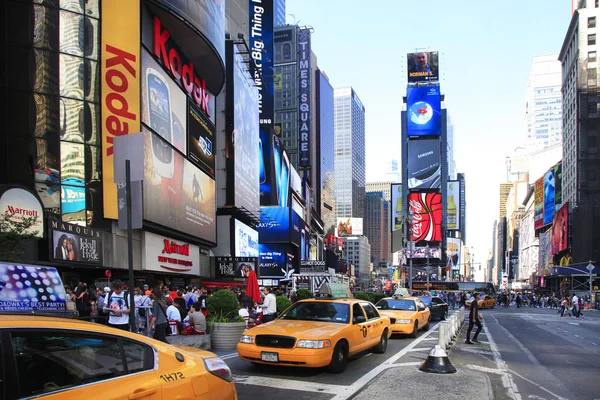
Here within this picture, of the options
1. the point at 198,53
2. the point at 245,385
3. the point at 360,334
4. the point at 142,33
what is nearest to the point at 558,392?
the point at 360,334

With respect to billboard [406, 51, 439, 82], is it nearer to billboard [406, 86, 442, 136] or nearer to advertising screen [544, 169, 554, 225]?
billboard [406, 86, 442, 136]

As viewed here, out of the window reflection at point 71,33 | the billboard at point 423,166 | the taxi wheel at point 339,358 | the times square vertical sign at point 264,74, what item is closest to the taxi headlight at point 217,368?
the taxi wheel at point 339,358

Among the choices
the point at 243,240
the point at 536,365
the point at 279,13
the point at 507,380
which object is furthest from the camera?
the point at 279,13

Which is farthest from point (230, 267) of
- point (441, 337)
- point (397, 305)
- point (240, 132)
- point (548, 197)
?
point (548, 197)

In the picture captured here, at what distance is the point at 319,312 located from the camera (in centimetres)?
1105

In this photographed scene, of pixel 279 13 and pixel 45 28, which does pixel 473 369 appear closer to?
pixel 45 28

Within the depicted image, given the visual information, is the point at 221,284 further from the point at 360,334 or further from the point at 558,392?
the point at 558,392

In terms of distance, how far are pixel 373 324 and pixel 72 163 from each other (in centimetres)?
1506

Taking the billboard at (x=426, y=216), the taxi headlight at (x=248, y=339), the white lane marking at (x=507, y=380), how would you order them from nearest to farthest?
the white lane marking at (x=507, y=380) → the taxi headlight at (x=248, y=339) → the billboard at (x=426, y=216)

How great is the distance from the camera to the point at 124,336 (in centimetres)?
418

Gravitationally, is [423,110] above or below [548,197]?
above

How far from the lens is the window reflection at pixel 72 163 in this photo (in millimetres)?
21438

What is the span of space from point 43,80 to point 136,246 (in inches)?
333

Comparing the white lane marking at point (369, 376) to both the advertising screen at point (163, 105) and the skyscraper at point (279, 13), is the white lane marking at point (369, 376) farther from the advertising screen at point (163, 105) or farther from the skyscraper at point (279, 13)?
the skyscraper at point (279, 13)
